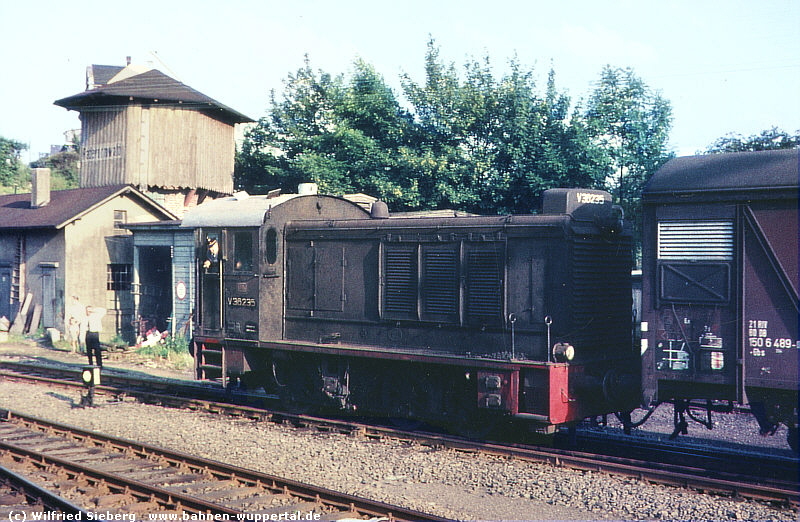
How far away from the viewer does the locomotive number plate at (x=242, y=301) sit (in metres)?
12.5

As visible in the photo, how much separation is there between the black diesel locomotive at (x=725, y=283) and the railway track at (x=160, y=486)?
3.92 metres

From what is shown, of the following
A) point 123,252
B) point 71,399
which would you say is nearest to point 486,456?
point 71,399

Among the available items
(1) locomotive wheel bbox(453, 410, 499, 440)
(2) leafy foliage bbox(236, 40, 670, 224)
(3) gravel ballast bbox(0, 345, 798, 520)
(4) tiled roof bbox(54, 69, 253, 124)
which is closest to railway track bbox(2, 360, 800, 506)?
(3) gravel ballast bbox(0, 345, 798, 520)

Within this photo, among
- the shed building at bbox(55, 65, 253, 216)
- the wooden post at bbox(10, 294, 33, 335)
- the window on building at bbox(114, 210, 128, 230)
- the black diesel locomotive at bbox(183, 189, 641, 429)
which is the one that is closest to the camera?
the black diesel locomotive at bbox(183, 189, 641, 429)

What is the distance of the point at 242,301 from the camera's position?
1270cm

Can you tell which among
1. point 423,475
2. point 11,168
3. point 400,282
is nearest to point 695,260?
point 423,475

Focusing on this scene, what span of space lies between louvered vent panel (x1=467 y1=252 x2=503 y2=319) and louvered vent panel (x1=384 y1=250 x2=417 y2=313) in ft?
3.38

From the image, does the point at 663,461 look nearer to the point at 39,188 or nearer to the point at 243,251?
the point at 243,251

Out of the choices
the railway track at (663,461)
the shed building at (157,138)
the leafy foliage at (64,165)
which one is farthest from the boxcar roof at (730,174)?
the leafy foliage at (64,165)

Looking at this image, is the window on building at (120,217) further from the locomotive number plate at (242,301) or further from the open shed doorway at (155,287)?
the locomotive number plate at (242,301)

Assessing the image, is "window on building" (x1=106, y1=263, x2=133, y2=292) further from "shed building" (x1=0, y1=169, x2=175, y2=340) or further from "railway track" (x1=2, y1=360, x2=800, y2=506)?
"railway track" (x1=2, y1=360, x2=800, y2=506)

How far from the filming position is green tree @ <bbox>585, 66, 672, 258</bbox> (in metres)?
24.6

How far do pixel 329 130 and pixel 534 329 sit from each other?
2330 cm

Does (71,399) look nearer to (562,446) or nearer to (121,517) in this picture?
(121,517)
